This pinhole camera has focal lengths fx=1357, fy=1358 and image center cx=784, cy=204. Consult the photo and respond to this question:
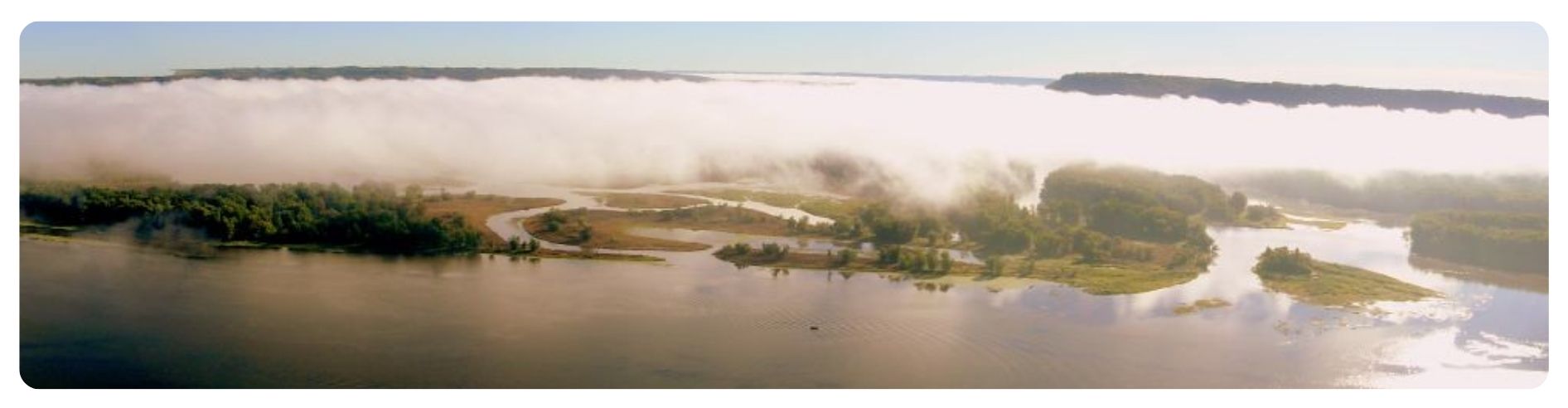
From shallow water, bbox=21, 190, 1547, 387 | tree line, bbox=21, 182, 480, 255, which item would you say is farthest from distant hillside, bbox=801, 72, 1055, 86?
tree line, bbox=21, 182, 480, 255

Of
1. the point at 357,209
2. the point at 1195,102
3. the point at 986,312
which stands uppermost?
the point at 1195,102

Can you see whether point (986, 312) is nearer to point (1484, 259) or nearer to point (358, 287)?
point (1484, 259)

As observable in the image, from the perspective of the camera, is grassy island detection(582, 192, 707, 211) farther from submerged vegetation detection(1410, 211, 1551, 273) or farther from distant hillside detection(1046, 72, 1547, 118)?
submerged vegetation detection(1410, 211, 1551, 273)

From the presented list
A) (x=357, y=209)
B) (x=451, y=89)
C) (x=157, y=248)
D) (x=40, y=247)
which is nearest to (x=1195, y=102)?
(x=451, y=89)

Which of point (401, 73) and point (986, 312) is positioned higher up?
point (401, 73)

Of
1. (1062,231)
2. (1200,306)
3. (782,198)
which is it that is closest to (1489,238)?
(1200,306)
